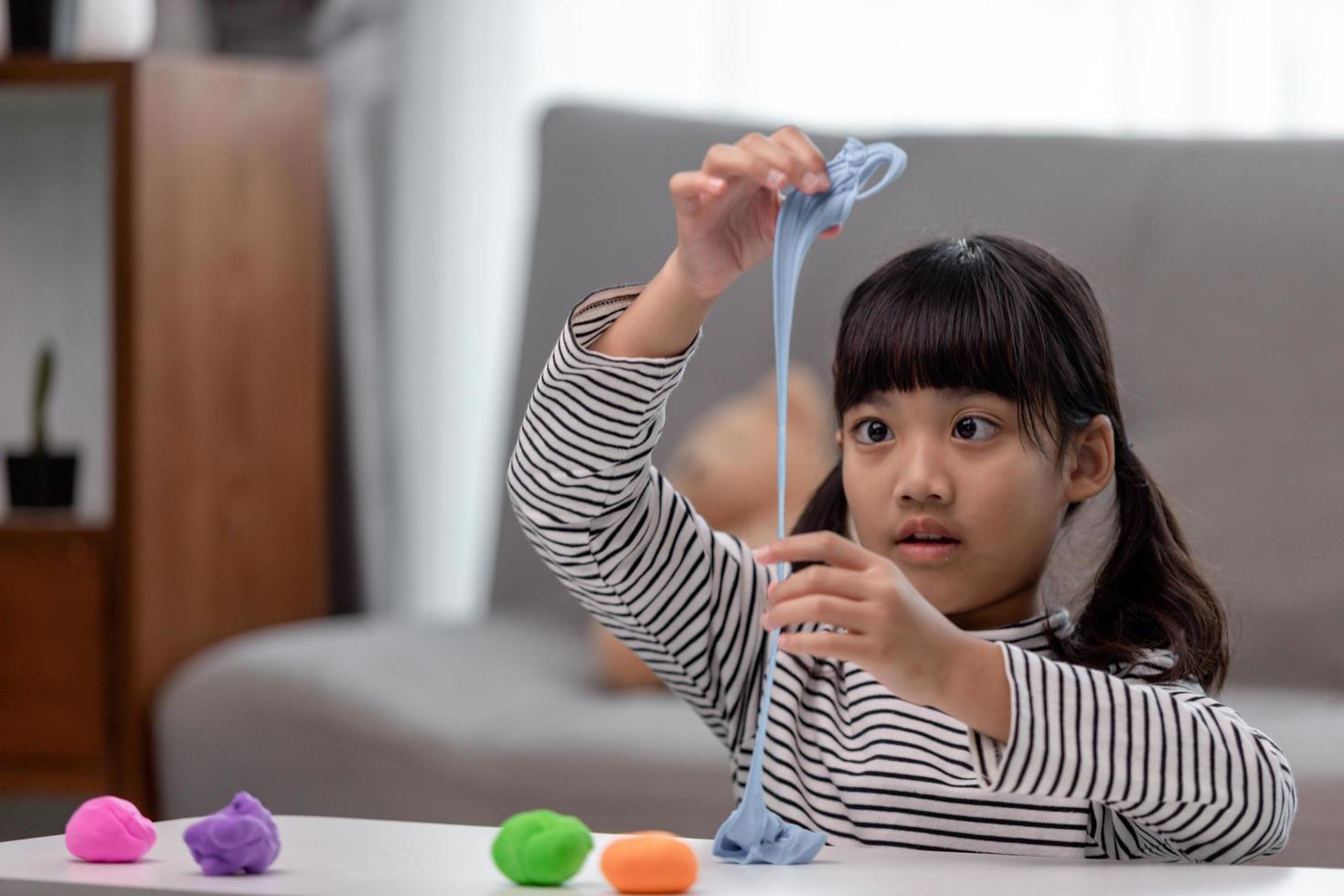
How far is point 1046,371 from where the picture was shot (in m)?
0.91

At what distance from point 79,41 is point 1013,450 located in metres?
1.65

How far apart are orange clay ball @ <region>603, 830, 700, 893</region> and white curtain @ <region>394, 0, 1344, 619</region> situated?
1.54m

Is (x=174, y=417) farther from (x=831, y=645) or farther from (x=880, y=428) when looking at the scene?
(x=831, y=645)

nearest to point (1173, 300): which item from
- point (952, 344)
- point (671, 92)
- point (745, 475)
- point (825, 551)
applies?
point (745, 475)

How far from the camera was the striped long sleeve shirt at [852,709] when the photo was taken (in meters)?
0.71

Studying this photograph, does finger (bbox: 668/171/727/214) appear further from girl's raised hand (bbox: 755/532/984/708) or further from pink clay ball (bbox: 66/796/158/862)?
pink clay ball (bbox: 66/796/158/862)

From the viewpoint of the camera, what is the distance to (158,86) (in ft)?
6.78

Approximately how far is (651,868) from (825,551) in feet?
0.48

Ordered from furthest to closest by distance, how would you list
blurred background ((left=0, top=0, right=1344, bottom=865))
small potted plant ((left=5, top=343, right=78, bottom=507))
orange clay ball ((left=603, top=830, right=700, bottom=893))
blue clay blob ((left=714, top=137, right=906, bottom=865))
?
small potted plant ((left=5, top=343, right=78, bottom=507)), blurred background ((left=0, top=0, right=1344, bottom=865)), blue clay blob ((left=714, top=137, right=906, bottom=865)), orange clay ball ((left=603, top=830, right=700, bottom=893))

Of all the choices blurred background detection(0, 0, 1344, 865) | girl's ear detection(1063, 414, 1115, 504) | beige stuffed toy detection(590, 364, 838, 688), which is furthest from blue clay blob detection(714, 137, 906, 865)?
beige stuffed toy detection(590, 364, 838, 688)

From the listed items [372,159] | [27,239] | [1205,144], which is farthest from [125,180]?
[1205,144]

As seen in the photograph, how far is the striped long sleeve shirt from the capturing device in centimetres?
71

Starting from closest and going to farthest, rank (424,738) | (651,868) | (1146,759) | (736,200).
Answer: (651,868) < (1146,759) < (736,200) < (424,738)

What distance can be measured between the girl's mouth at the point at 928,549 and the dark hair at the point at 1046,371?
8cm
